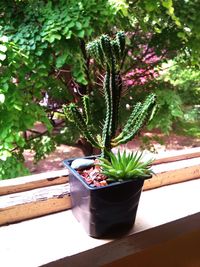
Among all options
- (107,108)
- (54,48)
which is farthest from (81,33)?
(107,108)

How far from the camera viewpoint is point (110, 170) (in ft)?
1.84

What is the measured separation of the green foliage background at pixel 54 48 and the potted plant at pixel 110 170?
234mm

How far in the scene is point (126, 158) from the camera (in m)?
0.58

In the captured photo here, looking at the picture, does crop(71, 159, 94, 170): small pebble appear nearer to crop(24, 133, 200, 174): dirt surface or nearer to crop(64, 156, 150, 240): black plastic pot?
crop(64, 156, 150, 240): black plastic pot

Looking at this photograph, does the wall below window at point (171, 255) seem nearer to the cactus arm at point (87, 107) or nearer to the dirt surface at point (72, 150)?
the cactus arm at point (87, 107)

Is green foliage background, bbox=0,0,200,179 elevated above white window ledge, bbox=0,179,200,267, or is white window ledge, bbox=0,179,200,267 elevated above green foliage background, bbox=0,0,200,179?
green foliage background, bbox=0,0,200,179

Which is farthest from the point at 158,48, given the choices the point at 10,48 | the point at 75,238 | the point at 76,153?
the point at 75,238

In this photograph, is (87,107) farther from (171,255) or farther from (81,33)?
(81,33)

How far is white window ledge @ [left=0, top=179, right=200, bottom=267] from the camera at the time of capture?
55 centimetres

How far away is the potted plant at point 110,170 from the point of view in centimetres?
54

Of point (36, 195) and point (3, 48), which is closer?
point (36, 195)

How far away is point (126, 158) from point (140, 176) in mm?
45

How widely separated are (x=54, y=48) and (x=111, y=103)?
60cm

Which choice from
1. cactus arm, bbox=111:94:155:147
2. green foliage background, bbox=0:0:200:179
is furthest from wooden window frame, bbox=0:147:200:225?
green foliage background, bbox=0:0:200:179
